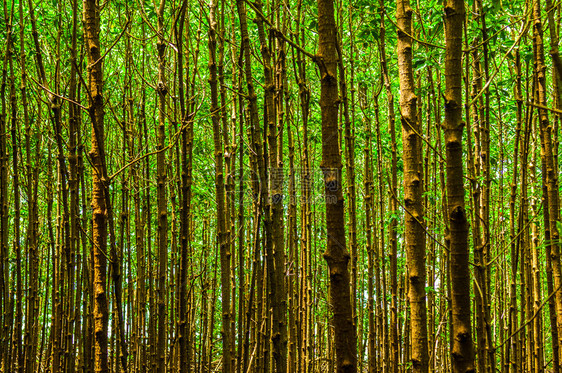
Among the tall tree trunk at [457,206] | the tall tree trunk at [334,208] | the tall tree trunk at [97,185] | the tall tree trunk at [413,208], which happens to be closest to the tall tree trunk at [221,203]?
the tall tree trunk at [97,185]

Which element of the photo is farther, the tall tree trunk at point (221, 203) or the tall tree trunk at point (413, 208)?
the tall tree trunk at point (221, 203)

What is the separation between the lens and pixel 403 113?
1.65 m

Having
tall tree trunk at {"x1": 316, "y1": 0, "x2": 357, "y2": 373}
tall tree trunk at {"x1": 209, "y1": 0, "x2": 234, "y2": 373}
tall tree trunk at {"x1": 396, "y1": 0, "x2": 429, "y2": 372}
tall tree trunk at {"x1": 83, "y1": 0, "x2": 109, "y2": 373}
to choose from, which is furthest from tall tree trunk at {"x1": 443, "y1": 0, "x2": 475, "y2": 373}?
tall tree trunk at {"x1": 209, "y1": 0, "x2": 234, "y2": 373}

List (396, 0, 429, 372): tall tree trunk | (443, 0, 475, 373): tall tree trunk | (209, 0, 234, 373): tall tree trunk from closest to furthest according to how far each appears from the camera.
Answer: (443, 0, 475, 373): tall tree trunk
(396, 0, 429, 372): tall tree trunk
(209, 0, 234, 373): tall tree trunk

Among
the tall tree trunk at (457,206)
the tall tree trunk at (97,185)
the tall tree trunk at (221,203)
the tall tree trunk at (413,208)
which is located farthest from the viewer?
the tall tree trunk at (221,203)

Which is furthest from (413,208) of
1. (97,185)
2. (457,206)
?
(97,185)

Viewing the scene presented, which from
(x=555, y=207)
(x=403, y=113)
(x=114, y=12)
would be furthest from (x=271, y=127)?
(x=114, y=12)

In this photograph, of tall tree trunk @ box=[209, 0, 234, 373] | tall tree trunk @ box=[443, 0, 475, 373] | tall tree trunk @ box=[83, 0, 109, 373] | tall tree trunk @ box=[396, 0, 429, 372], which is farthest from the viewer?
tall tree trunk @ box=[209, 0, 234, 373]

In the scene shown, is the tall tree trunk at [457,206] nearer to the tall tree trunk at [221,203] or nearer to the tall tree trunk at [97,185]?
the tall tree trunk at [97,185]

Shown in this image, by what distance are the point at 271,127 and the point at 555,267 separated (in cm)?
152

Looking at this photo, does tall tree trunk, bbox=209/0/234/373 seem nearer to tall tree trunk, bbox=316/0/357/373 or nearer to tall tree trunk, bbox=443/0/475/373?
tall tree trunk, bbox=316/0/357/373

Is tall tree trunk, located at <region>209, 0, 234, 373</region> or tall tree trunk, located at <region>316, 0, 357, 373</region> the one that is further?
tall tree trunk, located at <region>209, 0, 234, 373</region>

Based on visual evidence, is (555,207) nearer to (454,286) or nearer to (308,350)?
(454,286)

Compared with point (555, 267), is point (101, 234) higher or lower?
higher
